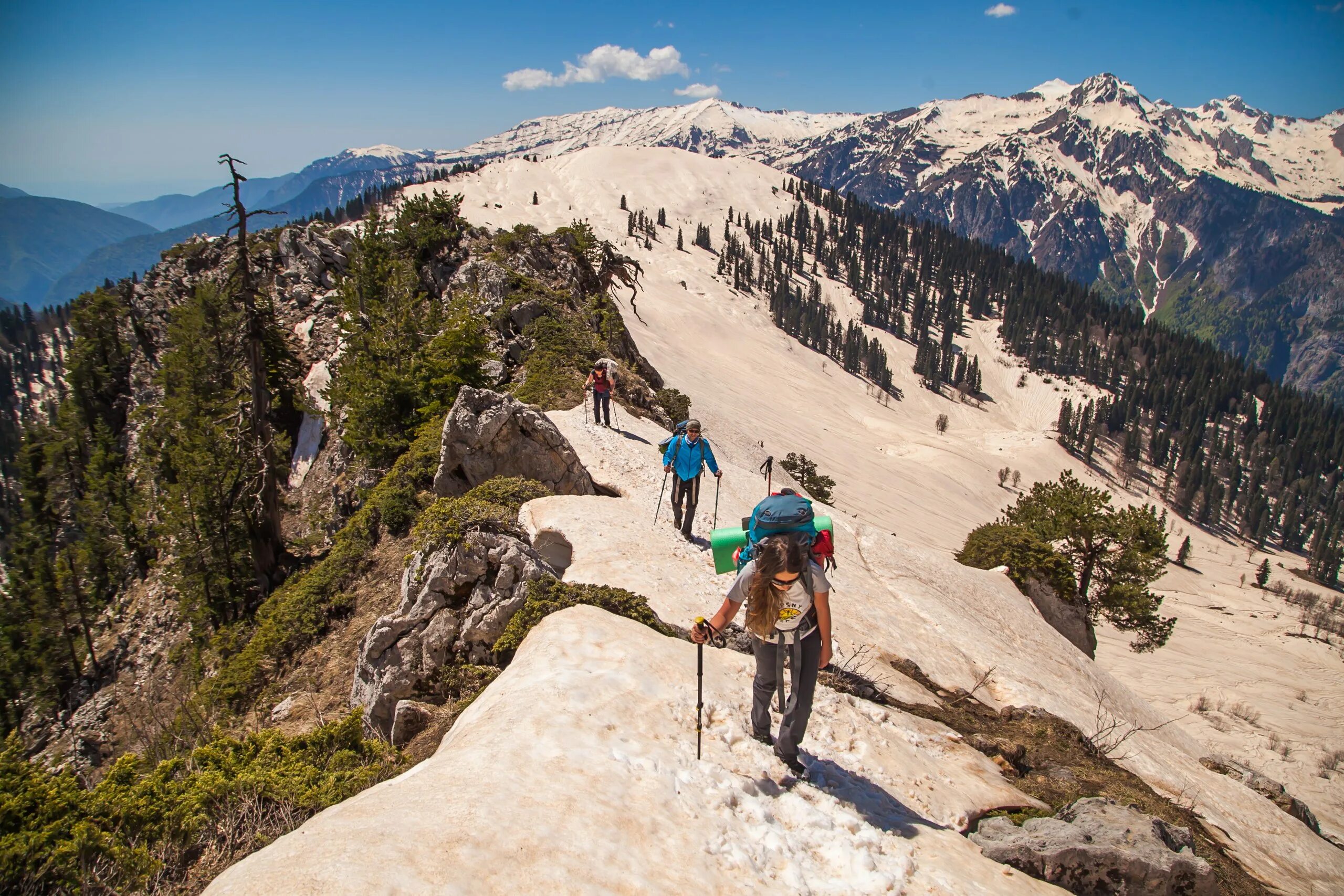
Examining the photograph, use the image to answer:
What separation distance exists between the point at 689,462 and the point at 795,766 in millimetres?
7714

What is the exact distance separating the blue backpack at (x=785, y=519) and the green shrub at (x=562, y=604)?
3.50 metres

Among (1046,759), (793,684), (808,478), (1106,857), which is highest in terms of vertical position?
(793,684)

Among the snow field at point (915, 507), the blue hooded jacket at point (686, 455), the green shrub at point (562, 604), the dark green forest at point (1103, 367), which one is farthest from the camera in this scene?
the dark green forest at point (1103, 367)

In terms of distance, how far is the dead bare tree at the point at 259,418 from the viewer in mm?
17875

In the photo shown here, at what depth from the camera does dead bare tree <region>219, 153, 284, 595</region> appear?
1788 centimetres

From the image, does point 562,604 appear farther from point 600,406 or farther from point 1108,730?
point 600,406

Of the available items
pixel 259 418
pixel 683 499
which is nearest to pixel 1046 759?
pixel 683 499

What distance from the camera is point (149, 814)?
206 inches

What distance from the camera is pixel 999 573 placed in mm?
23750

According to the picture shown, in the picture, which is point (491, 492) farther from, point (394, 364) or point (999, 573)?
point (999, 573)

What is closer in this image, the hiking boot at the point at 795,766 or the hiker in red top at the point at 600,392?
the hiking boot at the point at 795,766

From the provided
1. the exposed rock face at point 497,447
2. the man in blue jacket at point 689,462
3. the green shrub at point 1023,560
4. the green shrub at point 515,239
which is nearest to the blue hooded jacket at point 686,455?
the man in blue jacket at point 689,462

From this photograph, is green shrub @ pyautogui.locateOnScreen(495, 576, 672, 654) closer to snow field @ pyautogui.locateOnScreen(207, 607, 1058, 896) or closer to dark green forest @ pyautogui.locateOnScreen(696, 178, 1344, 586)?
snow field @ pyautogui.locateOnScreen(207, 607, 1058, 896)

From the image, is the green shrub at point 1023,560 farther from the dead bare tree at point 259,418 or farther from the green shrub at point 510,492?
the dead bare tree at point 259,418
